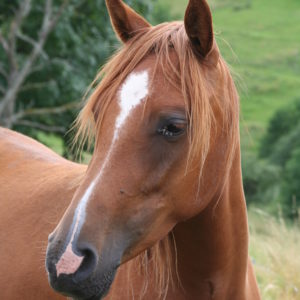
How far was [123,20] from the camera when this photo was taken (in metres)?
2.61

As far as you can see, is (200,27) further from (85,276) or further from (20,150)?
(20,150)

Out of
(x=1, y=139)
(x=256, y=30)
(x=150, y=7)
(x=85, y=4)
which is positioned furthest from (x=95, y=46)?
(x=256, y=30)

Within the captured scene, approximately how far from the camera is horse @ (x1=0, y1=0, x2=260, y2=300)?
2074mm

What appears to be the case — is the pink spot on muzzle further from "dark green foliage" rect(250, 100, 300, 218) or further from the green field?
the green field

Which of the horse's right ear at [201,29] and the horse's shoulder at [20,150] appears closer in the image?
the horse's right ear at [201,29]

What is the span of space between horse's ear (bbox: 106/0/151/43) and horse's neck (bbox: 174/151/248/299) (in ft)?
2.54

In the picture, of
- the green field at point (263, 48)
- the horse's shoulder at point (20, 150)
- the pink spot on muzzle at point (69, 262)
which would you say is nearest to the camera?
the pink spot on muzzle at point (69, 262)

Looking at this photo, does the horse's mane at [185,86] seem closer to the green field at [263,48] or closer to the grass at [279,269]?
the grass at [279,269]

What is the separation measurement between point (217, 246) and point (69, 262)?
86cm

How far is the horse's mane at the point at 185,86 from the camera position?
227 cm

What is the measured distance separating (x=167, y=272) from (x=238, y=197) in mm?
491

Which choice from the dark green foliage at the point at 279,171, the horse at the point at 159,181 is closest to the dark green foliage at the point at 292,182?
the dark green foliage at the point at 279,171

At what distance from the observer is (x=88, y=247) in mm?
2000

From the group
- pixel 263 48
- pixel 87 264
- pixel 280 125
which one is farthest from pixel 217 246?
pixel 263 48
